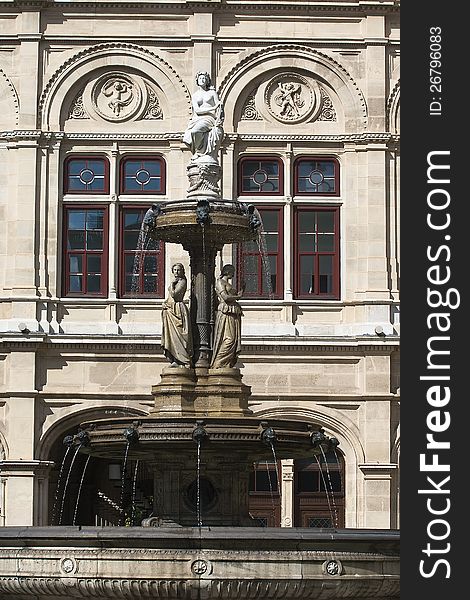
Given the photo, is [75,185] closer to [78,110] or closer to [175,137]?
[78,110]

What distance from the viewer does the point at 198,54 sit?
38.5 metres

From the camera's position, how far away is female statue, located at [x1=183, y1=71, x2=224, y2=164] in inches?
894

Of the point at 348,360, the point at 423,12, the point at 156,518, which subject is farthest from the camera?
the point at 348,360

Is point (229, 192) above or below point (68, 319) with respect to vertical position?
above

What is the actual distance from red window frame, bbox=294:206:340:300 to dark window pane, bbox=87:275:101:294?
429cm

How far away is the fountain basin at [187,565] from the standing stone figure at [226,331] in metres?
4.39

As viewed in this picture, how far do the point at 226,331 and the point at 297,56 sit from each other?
1788 centimetres

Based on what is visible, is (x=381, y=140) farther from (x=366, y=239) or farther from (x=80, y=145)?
(x=80, y=145)

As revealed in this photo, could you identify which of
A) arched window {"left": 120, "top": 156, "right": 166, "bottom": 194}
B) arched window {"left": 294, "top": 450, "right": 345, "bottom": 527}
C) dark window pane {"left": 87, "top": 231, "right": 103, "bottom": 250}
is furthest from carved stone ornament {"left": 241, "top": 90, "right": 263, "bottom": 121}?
arched window {"left": 294, "top": 450, "right": 345, "bottom": 527}

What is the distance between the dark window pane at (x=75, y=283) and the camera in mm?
37906

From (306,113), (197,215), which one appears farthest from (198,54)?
(197,215)

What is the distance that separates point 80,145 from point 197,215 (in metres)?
16.8

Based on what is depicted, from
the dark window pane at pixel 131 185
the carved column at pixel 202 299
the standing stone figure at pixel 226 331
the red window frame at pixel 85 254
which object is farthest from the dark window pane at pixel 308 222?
the standing stone figure at pixel 226 331

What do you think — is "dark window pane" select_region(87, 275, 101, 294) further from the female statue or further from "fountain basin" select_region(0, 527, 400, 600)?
"fountain basin" select_region(0, 527, 400, 600)
